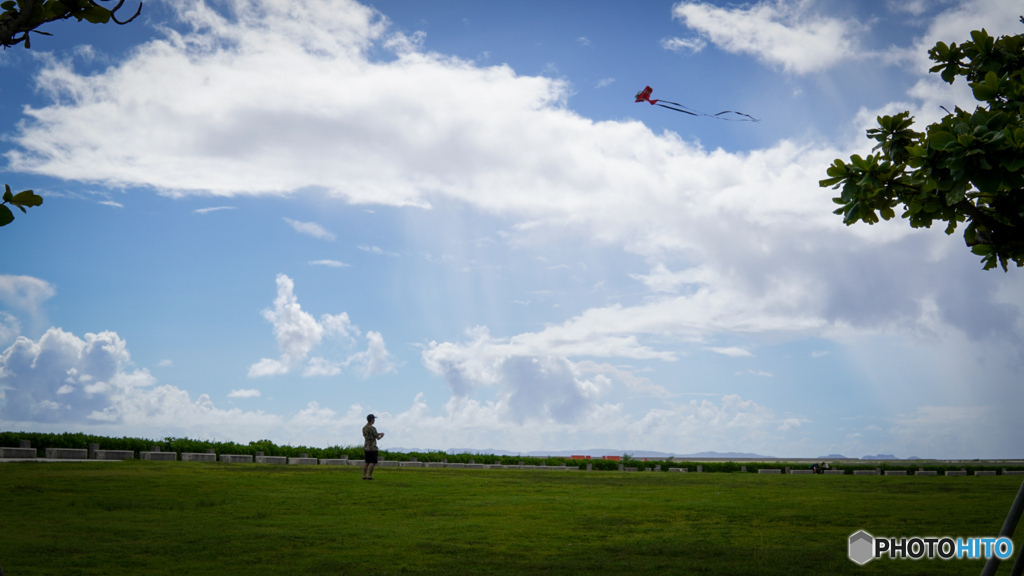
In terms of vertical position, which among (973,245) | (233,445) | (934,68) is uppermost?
(934,68)

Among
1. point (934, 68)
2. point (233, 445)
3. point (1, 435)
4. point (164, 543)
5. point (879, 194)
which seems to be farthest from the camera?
point (233, 445)

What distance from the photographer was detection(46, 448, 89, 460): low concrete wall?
81.0 ft

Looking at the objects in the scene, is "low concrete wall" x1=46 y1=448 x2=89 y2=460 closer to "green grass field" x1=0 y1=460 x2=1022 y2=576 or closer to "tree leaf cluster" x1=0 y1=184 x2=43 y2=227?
"green grass field" x1=0 y1=460 x2=1022 y2=576

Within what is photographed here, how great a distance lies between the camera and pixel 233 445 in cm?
3334

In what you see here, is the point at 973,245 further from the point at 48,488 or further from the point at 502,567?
the point at 48,488

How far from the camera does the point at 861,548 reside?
10.8 m

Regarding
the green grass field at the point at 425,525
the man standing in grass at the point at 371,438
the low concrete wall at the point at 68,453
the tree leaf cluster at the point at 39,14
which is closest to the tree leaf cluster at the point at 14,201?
the tree leaf cluster at the point at 39,14

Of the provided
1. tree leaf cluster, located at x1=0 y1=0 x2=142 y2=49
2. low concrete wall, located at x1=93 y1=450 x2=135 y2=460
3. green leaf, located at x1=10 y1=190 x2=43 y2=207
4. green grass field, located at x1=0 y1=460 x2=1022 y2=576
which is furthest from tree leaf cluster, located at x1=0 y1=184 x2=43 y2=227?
low concrete wall, located at x1=93 y1=450 x2=135 y2=460

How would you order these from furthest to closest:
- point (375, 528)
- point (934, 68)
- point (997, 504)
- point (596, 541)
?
point (997, 504) < point (375, 528) < point (596, 541) < point (934, 68)

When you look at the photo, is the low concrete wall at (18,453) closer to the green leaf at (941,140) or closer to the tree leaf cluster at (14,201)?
the tree leaf cluster at (14,201)

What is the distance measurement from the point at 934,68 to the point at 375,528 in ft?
37.5

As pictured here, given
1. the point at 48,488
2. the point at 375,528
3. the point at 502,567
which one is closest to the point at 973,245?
the point at 502,567

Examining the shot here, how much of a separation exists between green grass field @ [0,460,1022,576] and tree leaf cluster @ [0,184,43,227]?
634cm

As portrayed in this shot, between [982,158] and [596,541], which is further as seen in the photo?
[596,541]
